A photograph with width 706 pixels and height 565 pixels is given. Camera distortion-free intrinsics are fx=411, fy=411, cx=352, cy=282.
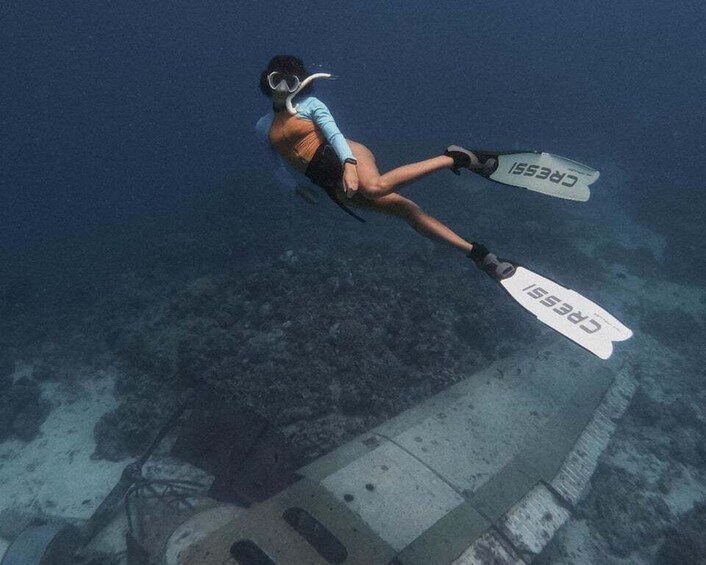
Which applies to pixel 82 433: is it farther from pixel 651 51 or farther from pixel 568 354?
pixel 651 51

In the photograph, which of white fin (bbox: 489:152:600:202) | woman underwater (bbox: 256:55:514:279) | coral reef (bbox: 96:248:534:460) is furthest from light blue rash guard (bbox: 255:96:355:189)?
coral reef (bbox: 96:248:534:460)

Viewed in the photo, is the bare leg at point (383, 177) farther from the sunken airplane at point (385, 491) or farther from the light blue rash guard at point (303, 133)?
the sunken airplane at point (385, 491)

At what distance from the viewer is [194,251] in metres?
17.6

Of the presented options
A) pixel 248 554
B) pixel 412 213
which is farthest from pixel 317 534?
pixel 412 213

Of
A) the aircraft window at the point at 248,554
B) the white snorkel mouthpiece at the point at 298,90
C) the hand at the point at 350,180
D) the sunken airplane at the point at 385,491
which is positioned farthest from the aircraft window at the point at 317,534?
the white snorkel mouthpiece at the point at 298,90

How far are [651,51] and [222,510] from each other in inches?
2500

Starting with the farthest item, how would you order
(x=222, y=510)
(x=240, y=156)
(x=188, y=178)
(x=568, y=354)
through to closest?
(x=240, y=156) < (x=188, y=178) < (x=568, y=354) < (x=222, y=510)

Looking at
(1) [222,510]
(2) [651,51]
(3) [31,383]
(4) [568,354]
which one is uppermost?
(2) [651,51]

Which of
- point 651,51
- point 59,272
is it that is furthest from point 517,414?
point 651,51

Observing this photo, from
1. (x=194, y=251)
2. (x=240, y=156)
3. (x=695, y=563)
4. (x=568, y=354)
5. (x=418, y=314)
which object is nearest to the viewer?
(x=695, y=563)

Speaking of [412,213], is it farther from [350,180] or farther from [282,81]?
[282,81]

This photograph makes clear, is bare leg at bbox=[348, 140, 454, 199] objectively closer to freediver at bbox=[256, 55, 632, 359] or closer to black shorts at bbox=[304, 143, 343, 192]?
freediver at bbox=[256, 55, 632, 359]

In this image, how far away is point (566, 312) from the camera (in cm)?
526

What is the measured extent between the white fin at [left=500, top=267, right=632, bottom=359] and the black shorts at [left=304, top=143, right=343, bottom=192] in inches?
100
